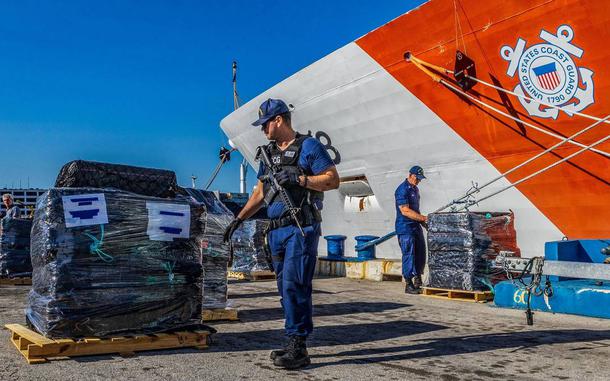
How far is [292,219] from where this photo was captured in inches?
158

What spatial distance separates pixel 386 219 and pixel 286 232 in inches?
355

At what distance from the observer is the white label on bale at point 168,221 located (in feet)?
14.5

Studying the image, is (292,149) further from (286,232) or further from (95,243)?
(95,243)

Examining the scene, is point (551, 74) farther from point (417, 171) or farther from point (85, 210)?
point (85, 210)

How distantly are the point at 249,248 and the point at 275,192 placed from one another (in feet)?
24.6

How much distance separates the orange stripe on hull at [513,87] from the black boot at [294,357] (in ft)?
19.0

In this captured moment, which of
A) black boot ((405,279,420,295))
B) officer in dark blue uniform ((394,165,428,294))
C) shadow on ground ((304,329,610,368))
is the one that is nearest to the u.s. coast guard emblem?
officer in dark blue uniform ((394,165,428,294))

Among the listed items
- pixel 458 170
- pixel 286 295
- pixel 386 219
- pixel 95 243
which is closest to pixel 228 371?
pixel 286 295

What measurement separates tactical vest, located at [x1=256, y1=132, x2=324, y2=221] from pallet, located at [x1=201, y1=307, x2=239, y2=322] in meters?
2.06

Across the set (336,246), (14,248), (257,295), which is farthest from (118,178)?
(336,246)

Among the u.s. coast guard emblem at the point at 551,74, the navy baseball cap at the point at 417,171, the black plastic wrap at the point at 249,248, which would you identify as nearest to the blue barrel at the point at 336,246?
the black plastic wrap at the point at 249,248

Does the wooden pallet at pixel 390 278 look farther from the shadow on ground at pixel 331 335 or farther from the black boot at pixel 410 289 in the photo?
the shadow on ground at pixel 331 335

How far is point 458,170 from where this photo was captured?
10.0m

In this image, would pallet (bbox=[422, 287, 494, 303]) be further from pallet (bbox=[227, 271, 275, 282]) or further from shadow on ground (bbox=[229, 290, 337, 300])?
pallet (bbox=[227, 271, 275, 282])
